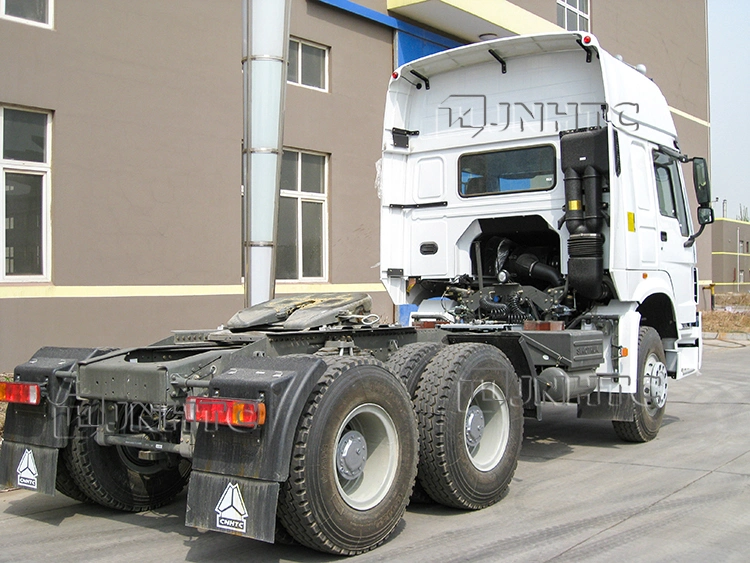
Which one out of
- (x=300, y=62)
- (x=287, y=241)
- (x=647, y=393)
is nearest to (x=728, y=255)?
(x=300, y=62)

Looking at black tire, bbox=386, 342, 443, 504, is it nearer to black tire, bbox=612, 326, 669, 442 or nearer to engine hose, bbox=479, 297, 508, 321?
engine hose, bbox=479, 297, 508, 321

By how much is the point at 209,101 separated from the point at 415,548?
9026 millimetres

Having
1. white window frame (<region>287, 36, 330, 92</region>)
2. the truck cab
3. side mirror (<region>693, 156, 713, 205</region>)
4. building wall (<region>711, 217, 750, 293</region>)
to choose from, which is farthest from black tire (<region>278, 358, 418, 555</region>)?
building wall (<region>711, 217, 750, 293</region>)

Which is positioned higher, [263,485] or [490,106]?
[490,106]

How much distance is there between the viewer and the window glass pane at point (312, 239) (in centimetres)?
1397

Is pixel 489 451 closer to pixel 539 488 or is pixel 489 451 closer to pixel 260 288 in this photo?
pixel 539 488

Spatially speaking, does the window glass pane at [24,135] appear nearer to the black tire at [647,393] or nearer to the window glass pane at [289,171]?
the window glass pane at [289,171]

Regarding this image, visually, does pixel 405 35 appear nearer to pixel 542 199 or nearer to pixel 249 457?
pixel 542 199

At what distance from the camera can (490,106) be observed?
8156 millimetres

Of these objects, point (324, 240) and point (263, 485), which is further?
point (324, 240)

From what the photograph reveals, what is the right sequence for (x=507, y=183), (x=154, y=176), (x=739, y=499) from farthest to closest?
1. (x=154, y=176)
2. (x=507, y=183)
3. (x=739, y=499)

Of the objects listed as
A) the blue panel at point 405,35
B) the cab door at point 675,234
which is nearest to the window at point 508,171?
the cab door at point 675,234

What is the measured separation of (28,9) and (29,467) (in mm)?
7293

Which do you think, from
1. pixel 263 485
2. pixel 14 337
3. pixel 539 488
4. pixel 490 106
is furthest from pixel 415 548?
pixel 14 337
